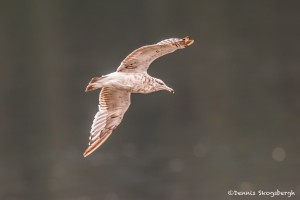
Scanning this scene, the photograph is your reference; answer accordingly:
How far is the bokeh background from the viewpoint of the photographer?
21219 mm

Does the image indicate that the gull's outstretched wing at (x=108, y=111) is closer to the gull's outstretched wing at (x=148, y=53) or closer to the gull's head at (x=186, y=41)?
the gull's outstretched wing at (x=148, y=53)

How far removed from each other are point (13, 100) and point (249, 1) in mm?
12720

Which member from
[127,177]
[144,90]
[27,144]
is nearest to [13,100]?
[27,144]

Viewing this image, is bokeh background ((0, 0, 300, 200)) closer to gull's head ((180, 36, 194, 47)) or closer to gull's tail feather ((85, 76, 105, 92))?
gull's tail feather ((85, 76, 105, 92))

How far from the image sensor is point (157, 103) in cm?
2617

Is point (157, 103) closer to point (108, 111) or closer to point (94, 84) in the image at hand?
point (108, 111)

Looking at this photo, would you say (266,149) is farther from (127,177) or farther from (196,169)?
(127,177)

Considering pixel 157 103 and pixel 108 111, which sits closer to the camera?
pixel 108 111

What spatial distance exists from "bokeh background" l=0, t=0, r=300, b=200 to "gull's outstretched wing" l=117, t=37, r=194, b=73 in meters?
10.3

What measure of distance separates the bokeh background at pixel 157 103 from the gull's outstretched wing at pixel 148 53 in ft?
33.8

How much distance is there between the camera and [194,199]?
786 inches

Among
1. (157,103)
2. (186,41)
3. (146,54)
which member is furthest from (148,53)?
(157,103)

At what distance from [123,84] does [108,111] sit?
60cm

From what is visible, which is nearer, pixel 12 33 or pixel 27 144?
pixel 27 144
